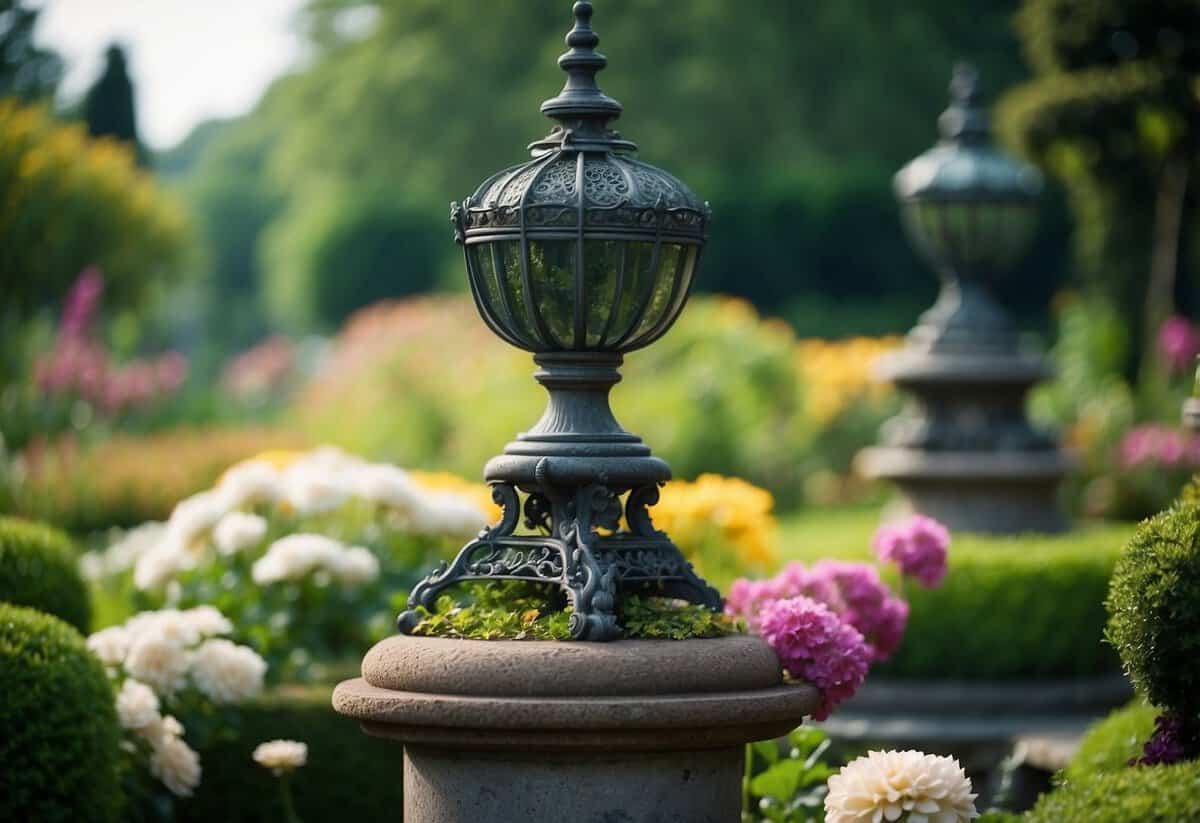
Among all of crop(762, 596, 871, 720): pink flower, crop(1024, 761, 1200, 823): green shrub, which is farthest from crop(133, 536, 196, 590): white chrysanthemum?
crop(1024, 761, 1200, 823): green shrub

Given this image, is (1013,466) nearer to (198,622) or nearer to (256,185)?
(198,622)

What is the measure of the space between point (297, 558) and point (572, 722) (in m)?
2.81

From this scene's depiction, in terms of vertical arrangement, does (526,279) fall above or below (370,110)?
below

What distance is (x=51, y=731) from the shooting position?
4785mm

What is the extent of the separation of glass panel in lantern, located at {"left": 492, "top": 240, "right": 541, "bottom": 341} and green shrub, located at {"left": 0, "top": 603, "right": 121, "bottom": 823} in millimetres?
1605

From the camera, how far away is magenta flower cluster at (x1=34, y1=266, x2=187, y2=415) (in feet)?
40.7

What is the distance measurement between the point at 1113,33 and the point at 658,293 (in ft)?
38.4

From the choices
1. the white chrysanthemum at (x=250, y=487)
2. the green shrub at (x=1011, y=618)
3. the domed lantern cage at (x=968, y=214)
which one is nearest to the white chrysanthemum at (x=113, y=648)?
the white chrysanthemum at (x=250, y=487)

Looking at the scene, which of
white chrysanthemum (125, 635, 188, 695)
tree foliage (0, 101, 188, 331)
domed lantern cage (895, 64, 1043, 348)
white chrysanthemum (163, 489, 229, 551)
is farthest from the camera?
tree foliage (0, 101, 188, 331)

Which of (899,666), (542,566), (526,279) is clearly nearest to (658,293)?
(526,279)

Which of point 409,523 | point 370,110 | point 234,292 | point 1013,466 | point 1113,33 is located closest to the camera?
point 409,523

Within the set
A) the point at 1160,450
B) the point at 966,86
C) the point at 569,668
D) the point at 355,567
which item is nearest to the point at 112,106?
the point at 1160,450

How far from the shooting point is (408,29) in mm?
36094

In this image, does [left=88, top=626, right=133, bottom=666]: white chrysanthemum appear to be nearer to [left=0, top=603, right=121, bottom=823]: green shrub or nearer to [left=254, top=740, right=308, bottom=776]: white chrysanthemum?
[left=0, top=603, right=121, bottom=823]: green shrub
